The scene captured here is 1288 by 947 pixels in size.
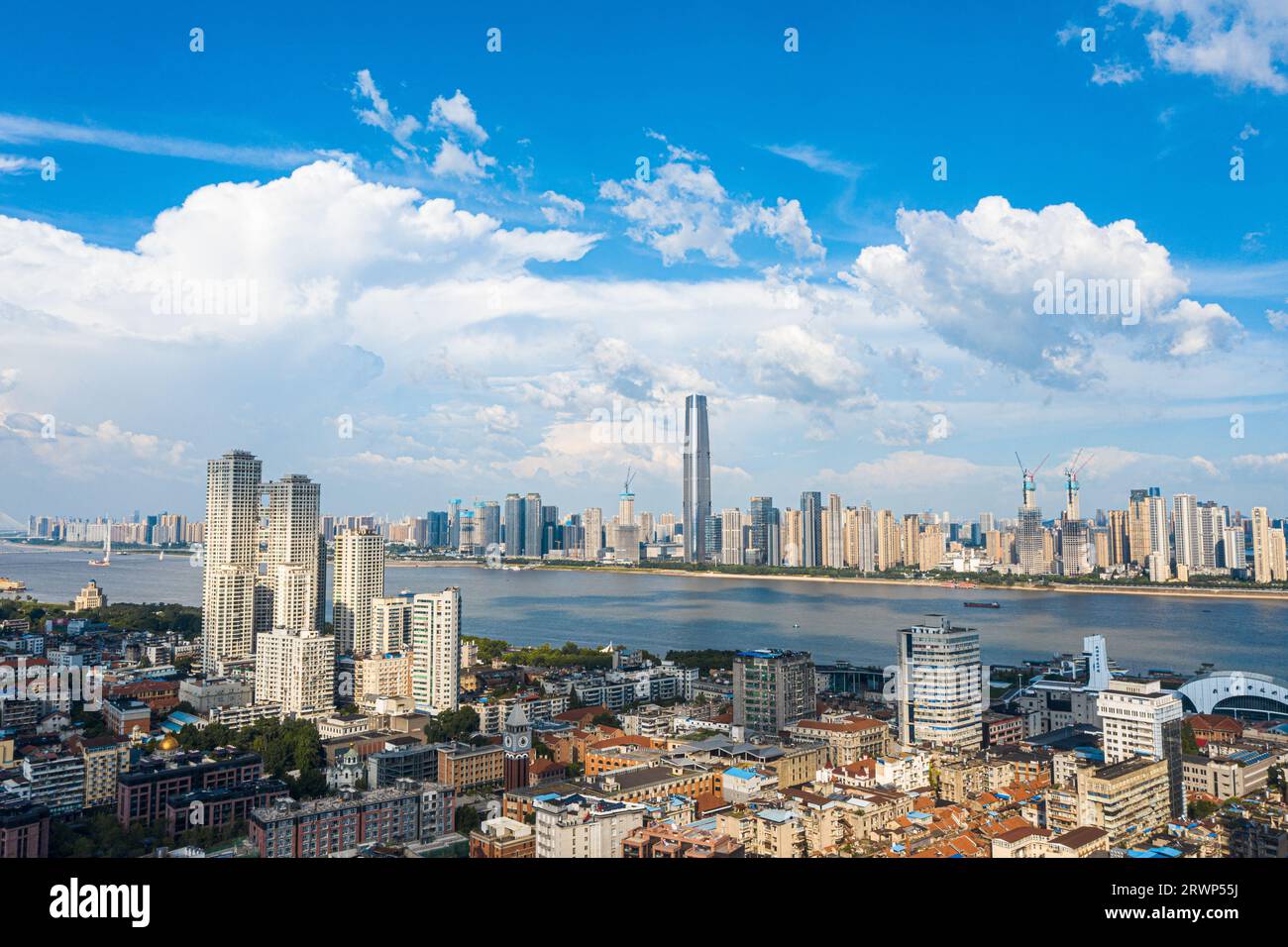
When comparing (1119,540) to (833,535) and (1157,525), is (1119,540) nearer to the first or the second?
(1157,525)

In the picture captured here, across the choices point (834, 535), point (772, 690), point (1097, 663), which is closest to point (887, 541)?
point (834, 535)

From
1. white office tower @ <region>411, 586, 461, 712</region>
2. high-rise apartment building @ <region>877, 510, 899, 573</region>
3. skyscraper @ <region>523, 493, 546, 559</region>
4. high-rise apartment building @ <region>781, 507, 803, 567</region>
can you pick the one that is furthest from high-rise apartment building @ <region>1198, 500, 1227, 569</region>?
white office tower @ <region>411, 586, 461, 712</region>

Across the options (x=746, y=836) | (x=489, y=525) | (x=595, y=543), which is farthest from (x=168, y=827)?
(x=595, y=543)

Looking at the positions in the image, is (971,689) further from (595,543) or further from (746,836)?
(595,543)

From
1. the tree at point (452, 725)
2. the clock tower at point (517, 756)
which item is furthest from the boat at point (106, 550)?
the clock tower at point (517, 756)
